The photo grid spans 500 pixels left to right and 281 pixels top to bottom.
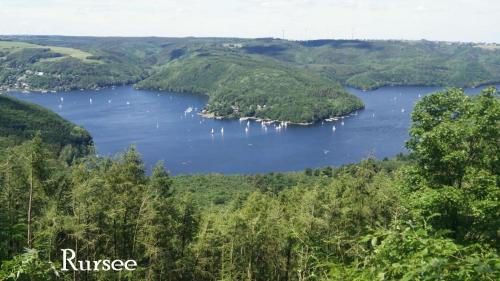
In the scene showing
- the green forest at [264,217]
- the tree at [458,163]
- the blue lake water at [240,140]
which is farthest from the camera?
the blue lake water at [240,140]

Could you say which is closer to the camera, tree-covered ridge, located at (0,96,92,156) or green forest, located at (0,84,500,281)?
green forest, located at (0,84,500,281)

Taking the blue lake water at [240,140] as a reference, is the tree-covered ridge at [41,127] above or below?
above

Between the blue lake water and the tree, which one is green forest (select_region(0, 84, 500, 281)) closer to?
the tree

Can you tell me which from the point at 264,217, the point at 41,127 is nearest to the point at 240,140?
the point at 41,127

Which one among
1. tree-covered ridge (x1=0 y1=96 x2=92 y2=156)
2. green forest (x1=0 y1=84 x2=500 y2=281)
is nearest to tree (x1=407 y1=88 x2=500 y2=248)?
green forest (x1=0 y1=84 x2=500 y2=281)

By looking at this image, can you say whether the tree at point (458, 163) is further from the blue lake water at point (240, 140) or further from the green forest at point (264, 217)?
the blue lake water at point (240, 140)

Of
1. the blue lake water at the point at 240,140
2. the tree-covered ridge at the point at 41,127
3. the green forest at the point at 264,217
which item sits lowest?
the blue lake water at the point at 240,140

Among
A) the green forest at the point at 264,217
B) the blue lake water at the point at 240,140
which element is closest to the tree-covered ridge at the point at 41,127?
the blue lake water at the point at 240,140

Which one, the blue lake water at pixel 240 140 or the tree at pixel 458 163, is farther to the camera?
the blue lake water at pixel 240 140
